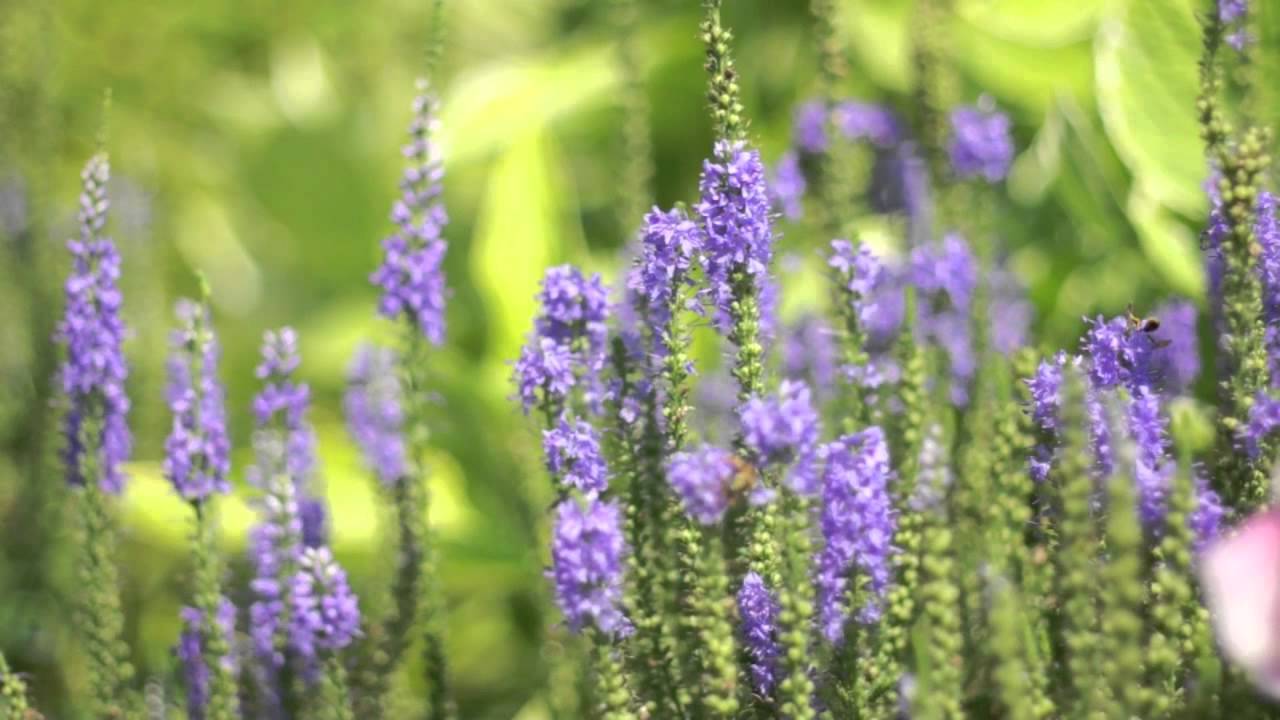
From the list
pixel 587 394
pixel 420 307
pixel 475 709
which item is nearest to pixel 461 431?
pixel 475 709

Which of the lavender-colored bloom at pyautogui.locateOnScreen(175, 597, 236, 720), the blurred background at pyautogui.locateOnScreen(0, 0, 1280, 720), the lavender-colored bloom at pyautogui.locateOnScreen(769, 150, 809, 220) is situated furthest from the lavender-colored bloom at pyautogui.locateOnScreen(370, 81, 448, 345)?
the lavender-colored bloom at pyautogui.locateOnScreen(769, 150, 809, 220)

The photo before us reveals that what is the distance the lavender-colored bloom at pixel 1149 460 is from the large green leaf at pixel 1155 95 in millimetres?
621

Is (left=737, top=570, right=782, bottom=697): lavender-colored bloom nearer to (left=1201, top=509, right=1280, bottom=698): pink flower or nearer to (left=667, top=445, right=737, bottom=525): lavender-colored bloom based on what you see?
(left=667, top=445, right=737, bottom=525): lavender-colored bloom

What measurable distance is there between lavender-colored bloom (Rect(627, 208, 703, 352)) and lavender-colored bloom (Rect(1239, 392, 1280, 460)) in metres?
0.32

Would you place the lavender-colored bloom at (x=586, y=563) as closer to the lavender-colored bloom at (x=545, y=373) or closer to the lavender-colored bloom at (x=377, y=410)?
the lavender-colored bloom at (x=545, y=373)

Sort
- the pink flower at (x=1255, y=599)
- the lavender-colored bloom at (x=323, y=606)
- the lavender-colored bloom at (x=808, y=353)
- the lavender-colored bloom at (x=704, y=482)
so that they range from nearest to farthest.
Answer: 1. the pink flower at (x=1255, y=599)
2. the lavender-colored bloom at (x=704, y=482)
3. the lavender-colored bloom at (x=323, y=606)
4. the lavender-colored bloom at (x=808, y=353)

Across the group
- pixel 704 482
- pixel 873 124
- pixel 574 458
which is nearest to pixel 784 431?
pixel 704 482

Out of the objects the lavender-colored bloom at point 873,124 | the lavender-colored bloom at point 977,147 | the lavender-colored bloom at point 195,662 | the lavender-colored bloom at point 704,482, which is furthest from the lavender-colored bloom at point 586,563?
the lavender-colored bloom at point 873,124

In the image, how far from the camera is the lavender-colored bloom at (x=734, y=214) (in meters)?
0.75

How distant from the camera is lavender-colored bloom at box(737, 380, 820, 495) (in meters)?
0.68

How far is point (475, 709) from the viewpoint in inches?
72.3

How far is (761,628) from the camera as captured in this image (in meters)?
0.76

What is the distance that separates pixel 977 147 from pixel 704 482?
0.87m

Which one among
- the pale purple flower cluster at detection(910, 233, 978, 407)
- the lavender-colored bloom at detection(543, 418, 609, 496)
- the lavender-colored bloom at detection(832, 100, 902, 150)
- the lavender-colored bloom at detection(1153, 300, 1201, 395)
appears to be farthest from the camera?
the lavender-colored bloom at detection(832, 100, 902, 150)
